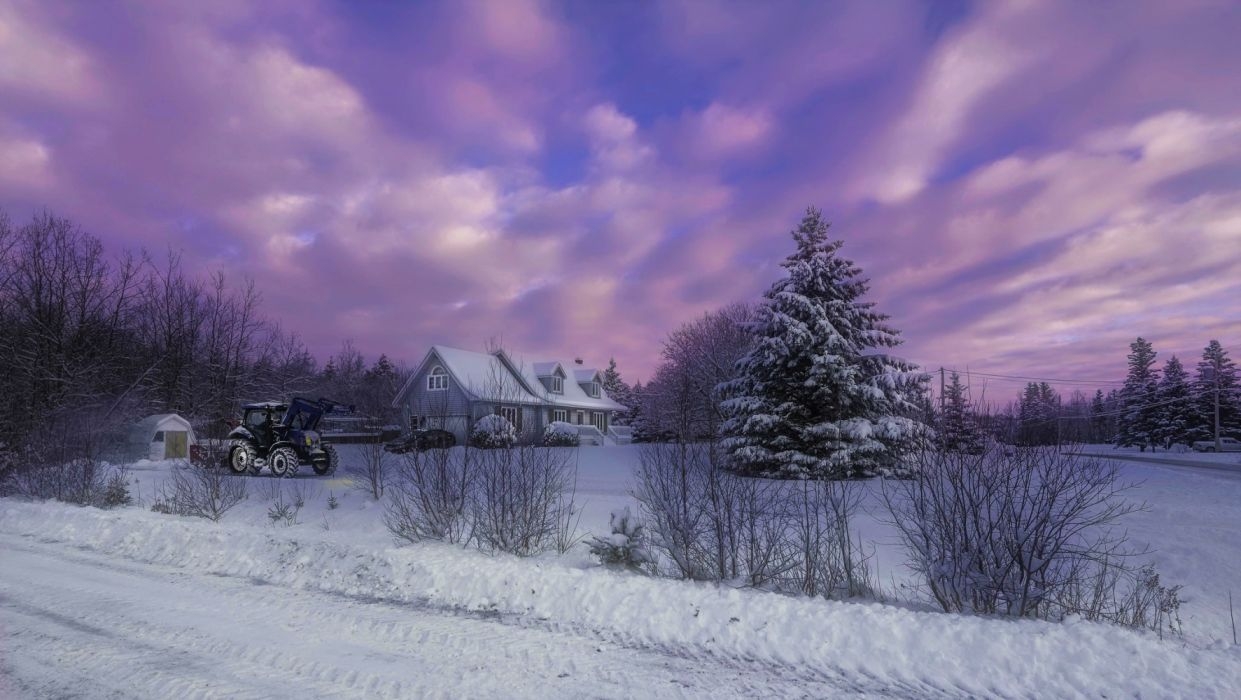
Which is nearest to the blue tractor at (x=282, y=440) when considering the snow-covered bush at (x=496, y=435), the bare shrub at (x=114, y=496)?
the bare shrub at (x=114, y=496)

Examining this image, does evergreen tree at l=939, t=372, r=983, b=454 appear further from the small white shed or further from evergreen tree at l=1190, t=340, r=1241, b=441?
evergreen tree at l=1190, t=340, r=1241, b=441

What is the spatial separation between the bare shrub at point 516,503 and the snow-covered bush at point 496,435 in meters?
0.37

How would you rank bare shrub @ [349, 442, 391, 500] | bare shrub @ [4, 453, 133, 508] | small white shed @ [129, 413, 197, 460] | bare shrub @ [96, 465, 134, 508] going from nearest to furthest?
bare shrub @ [96, 465, 134, 508] → bare shrub @ [4, 453, 133, 508] → bare shrub @ [349, 442, 391, 500] → small white shed @ [129, 413, 197, 460]

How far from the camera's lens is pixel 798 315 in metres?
22.4

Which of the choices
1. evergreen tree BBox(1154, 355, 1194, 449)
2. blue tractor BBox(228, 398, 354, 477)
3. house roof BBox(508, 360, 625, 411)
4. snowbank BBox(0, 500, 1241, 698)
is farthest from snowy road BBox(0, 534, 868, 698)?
evergreen tree BBox(1154, 355, 1194, 449)

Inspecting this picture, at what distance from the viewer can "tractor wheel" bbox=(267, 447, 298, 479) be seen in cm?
2345

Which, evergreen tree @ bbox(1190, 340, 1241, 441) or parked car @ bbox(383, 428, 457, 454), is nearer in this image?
parked car @ bbox(383, 428, 457, 454)

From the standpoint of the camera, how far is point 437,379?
41031 mm

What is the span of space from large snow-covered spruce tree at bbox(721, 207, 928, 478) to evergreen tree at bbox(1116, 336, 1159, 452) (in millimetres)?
51728

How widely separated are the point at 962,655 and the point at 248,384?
52.8 m

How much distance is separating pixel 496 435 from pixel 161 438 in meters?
31.4

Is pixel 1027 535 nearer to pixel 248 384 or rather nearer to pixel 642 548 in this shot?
pixel 642 548

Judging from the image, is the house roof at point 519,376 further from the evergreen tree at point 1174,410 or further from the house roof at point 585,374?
the evergreen tree at point 1174,410

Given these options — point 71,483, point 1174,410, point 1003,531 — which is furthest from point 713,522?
point 1174,410
